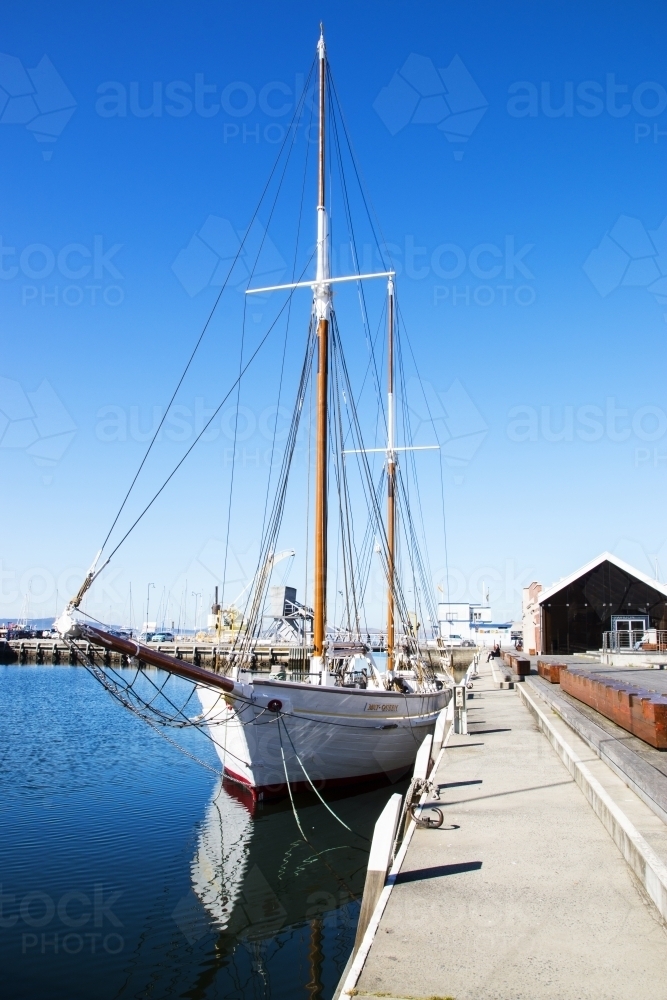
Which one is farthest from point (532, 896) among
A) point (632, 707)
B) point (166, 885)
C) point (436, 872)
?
point (166, 885)

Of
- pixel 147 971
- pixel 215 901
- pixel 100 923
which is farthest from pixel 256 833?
pixel 147 971

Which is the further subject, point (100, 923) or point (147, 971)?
point (100, 923)

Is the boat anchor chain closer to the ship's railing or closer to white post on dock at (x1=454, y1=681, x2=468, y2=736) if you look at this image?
white post on dock at (x1=454, y1=681, x2=468, y2=736)

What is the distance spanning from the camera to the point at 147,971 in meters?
9.30

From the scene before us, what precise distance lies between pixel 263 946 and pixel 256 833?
6.17m

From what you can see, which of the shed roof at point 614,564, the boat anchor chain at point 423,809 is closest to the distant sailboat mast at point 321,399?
the boat anchor chain at point 423,809

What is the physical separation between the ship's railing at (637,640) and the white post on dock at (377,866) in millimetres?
39518

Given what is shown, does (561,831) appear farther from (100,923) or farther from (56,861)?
(56,861)

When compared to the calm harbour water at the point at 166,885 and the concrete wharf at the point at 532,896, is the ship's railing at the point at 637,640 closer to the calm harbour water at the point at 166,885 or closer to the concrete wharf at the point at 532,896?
the calm harbour water at the point at 166,885

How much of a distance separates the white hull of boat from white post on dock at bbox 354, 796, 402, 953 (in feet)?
27.0

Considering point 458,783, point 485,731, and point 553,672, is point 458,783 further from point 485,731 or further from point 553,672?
point 553,672

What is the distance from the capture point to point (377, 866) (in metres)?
7.32

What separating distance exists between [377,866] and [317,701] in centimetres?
975

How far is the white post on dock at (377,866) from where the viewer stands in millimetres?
7012
